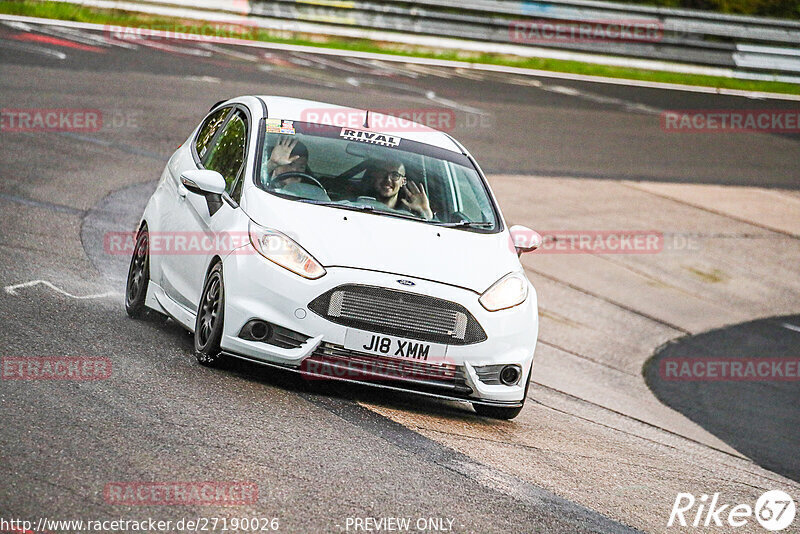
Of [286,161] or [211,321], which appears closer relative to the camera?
[211,321]

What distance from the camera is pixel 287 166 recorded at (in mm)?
7930

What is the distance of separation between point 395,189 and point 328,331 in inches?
59.8

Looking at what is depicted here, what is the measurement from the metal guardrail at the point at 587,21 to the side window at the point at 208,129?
59.9 ft

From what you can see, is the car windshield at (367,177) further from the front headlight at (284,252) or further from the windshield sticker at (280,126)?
the front headlight at (284,252)

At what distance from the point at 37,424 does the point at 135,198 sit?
764 centimetres

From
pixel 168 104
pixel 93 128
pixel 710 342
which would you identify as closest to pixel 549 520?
pixel 710 342

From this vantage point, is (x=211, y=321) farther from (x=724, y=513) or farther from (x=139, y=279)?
(x=724, y=513)

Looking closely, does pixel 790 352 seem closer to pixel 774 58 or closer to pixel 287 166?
pixel 287 166

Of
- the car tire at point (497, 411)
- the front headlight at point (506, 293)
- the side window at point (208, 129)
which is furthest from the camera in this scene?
the side window at point (208, 129)

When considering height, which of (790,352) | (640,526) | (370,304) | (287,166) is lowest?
(790,352)

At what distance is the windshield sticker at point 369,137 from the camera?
8.34m

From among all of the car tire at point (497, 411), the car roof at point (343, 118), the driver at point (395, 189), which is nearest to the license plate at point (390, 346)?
the car tire at point (497, 411)

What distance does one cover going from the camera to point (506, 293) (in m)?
7.34

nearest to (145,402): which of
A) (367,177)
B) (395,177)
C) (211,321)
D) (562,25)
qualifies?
(211,321)
